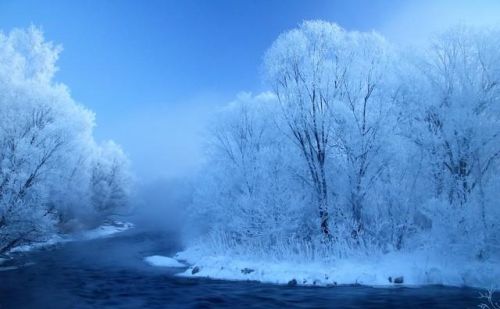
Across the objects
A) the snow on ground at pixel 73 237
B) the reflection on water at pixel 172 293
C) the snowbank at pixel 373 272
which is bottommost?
the reflection on water at pixel 172 293

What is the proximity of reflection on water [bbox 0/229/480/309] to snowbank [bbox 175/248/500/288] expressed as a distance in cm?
104

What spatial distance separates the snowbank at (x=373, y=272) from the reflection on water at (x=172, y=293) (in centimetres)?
104

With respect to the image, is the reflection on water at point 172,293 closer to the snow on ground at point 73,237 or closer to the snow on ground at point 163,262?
the snow on ground at point 163,262

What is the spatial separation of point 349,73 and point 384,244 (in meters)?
11.2

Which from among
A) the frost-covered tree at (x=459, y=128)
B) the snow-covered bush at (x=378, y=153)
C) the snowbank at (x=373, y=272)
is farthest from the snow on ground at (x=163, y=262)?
the frost-covered tree at (x=459, y=128)

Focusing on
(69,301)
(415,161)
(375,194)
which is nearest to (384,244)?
(375,194)

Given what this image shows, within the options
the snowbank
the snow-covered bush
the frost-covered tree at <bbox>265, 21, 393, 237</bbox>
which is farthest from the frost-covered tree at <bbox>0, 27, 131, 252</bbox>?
the frost-covered tree at <bbox>265, 21, 393, 237</bbox>

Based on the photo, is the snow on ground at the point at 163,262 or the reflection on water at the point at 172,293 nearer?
the reflection on water at the point at 172,293

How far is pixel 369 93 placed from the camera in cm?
2669

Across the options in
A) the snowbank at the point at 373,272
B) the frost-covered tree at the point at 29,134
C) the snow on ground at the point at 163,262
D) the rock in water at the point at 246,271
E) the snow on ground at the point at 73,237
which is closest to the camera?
the snowbank at the point at 373,272

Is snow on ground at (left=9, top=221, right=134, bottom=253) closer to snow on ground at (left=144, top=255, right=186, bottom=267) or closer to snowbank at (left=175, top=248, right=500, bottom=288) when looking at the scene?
snow on ground at (left=144, top=255, right=186, bottom=267)

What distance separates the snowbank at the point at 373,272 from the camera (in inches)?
728

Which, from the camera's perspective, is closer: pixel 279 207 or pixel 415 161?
pixel 415 161

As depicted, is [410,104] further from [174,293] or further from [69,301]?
[69,301]
